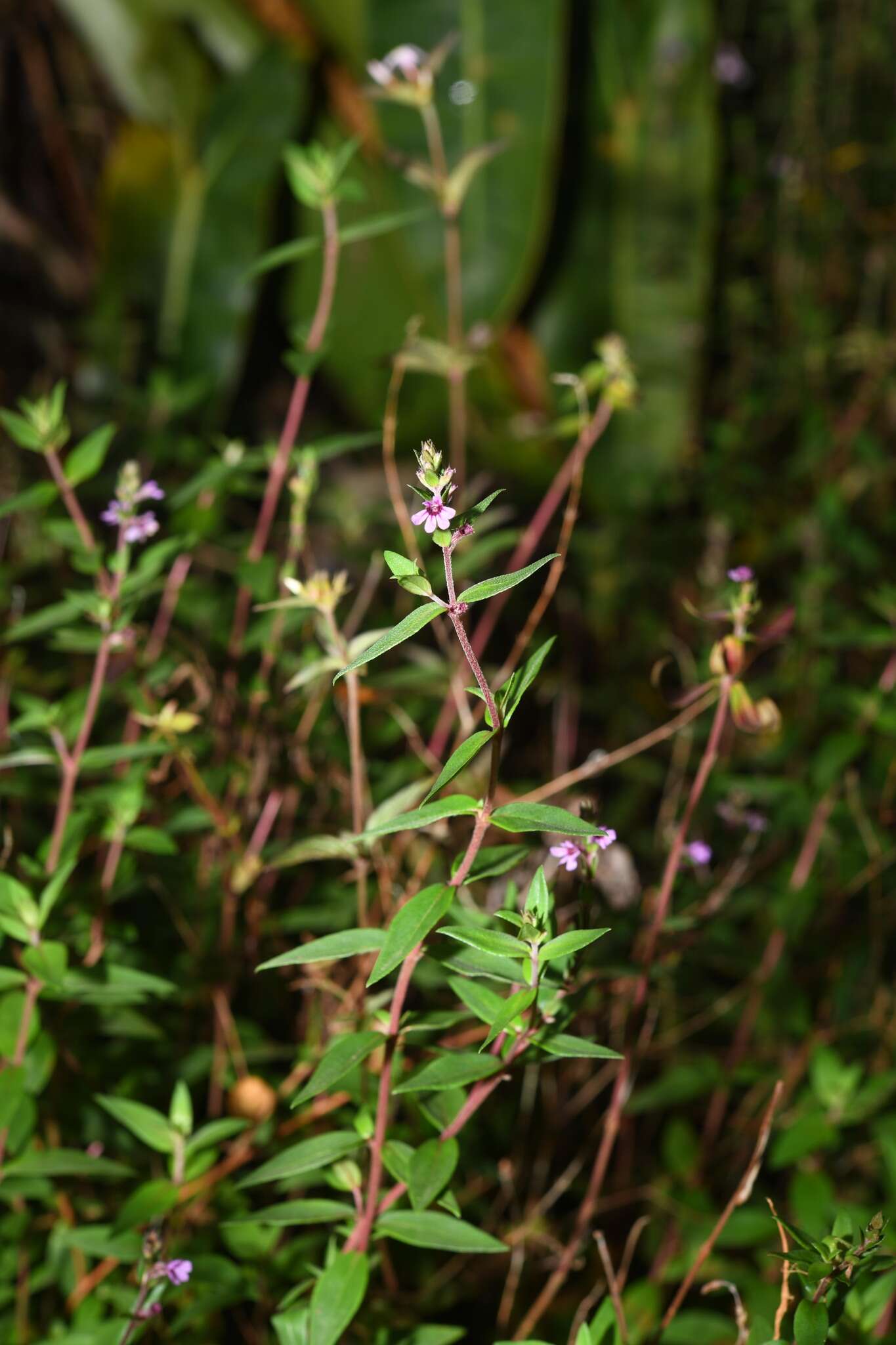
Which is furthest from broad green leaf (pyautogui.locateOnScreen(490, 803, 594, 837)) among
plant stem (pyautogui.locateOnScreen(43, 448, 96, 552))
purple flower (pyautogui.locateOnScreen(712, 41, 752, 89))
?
purple flower (pyautogui.locateOnScreen(712, 41, 752, 89))

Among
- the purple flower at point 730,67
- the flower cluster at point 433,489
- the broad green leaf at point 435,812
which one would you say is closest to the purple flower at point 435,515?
the flower cluster at point 433,489

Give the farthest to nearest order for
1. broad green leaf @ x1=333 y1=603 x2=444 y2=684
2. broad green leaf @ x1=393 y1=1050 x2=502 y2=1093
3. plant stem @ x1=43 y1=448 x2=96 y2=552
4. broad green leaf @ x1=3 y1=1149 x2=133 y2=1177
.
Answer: plant stem @ x1=43 y1=448 x2=96 y2=552, broad green leaf @ x1=3 y1=1149 x2=133 y2=1177, broad green leaf @ x1=393 y1=1050 x2=502 y2=1093, broad green leaf @ x1=333 y1=603 x2=444 y2=684

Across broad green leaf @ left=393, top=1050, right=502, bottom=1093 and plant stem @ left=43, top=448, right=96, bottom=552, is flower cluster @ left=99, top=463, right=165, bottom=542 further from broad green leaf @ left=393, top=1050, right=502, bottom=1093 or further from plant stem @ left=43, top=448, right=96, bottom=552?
broad green leaf @ left=393, top=1050, right=502, bottom=1093

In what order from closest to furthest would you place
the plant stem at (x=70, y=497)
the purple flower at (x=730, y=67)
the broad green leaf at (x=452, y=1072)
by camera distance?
the broad green leaf at (x=452, y=1072), the plant stem at (x=70, y=497), the purple flower at (x=730, y=67)

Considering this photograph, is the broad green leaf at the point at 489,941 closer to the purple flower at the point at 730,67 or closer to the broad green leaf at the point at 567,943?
the broad green leaf at the point at 567,943

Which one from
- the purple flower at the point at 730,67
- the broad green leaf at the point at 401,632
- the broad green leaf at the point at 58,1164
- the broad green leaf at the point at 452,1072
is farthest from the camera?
the purple flower at the point at 730,67

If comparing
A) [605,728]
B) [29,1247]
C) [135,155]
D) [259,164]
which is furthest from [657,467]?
[29,1247]
